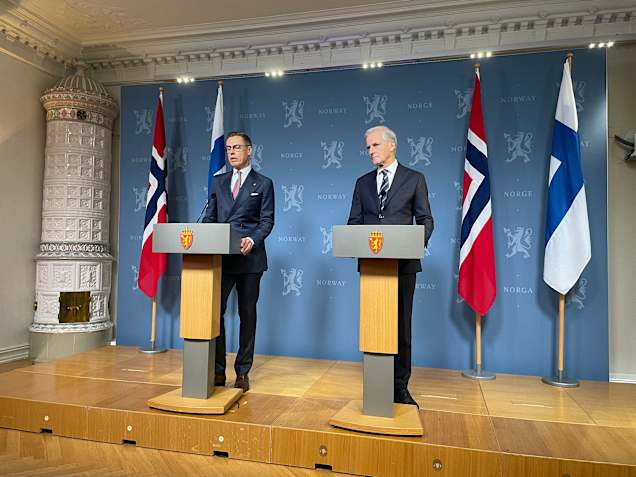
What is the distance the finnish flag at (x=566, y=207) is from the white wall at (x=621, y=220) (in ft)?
1.56

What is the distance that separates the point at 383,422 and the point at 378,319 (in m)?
0.50

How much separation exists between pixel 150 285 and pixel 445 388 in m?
2.62

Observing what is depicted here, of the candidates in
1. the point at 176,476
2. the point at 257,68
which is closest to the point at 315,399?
→ the point at 176,476

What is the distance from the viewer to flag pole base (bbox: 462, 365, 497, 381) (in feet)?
10.9

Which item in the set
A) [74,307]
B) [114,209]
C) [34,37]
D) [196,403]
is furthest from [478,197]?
[34,37]

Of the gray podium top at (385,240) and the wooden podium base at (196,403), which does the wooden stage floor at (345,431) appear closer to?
the wooden podium base at (196,403)

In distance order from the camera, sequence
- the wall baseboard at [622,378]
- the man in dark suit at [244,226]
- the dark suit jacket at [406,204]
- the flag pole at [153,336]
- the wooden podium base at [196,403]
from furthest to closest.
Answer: the flag pole at [153,336], the wall baseboard at [622,378], the man in dark suit at [244,226], the dark suit jacket at [406,204], the wooden podium base at [196,403]

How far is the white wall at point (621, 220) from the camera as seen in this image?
3.50 m

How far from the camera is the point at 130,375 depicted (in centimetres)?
324

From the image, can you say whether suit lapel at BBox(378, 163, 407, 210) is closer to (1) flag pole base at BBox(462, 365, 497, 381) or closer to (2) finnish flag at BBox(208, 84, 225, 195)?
(1) flag pole base at BBox(462, 365, 497, 381)

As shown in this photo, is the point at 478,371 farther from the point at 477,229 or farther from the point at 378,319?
the point at 378,319

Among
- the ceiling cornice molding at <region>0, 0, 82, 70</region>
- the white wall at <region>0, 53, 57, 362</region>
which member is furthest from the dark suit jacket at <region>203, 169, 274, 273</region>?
the ceiling cornice molding at <region>0, 0, 82, 70</region>

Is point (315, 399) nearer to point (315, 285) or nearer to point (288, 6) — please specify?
point (315, 285)

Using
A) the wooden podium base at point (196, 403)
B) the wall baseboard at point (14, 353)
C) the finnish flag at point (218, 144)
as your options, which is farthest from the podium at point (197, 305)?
the wall baseboard at point (14, 353)
